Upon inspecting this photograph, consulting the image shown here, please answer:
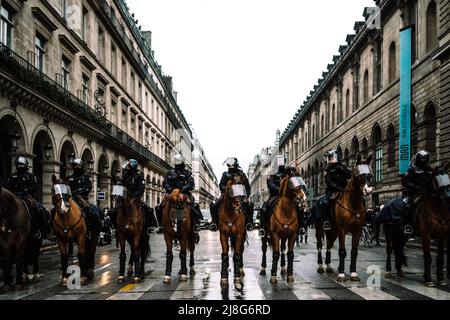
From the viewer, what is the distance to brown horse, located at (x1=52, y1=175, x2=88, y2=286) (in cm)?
998

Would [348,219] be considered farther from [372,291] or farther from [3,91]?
[3,91]

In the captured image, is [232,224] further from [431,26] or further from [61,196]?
[431,26]

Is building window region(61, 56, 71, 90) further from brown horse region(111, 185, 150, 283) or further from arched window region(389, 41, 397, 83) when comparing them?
arched window region(389, 41, 397, 83)

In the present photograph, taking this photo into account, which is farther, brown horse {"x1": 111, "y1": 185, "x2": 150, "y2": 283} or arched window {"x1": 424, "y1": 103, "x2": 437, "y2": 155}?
arched window {"x1": 424, "y1": 103, "x2": 437, "y2": 155}

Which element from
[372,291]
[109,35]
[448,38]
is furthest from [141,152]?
[372,291]

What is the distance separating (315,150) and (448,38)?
37273mm

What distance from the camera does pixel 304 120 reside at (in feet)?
225

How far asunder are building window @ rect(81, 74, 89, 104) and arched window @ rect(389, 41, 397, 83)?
62.3ft

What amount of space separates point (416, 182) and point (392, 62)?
23.1 m

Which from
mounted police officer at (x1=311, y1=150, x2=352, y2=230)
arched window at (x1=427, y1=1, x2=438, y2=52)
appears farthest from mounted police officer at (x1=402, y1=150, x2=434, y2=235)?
arched window at (x1=427, y1=1, x2=438, y2=52)

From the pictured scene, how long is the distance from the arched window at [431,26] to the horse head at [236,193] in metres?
18.6

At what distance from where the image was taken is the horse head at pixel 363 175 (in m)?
9.92

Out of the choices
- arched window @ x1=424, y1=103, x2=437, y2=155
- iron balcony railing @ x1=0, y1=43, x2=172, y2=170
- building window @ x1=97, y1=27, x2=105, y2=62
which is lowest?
arched window @ x1=424, y1=103, x2=437, y2=155

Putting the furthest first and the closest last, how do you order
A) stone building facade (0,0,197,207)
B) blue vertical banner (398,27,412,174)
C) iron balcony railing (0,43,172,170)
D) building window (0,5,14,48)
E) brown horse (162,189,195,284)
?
blue vertical banner (398,27,412,174) < stone building facade (0,0,197,207) < building window (0,5,14,48) < iron balcony railing (0,43,172,170) < brown horse (162,189,195,284)
